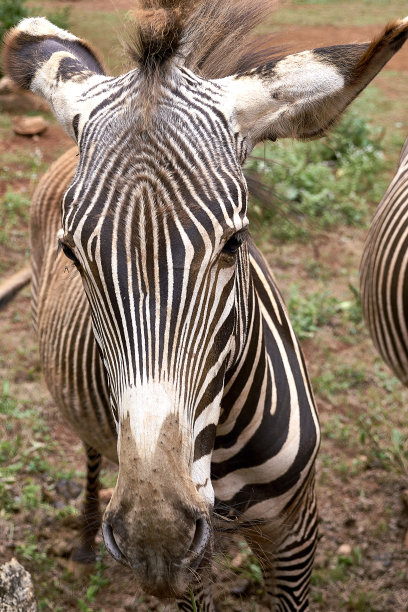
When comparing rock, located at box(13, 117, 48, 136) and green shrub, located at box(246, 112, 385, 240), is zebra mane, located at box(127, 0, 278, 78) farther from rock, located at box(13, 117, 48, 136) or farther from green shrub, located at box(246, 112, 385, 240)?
rock, located at box(13, 117, 48, 136)

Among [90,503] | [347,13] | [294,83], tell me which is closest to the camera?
[294,83]

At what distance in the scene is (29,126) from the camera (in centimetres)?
1037

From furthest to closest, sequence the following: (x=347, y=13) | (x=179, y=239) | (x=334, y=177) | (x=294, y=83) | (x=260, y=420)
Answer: (x=347, y=13) < (x=334, y=177) < (x=260, y=420) < (x=294, y=83) < (x=179, y=239)

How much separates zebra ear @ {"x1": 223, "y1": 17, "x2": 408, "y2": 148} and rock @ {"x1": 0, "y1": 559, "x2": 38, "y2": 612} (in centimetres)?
208

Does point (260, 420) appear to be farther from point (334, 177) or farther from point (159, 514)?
point (334, 177)

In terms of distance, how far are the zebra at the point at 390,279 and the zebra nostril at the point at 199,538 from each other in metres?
2.52

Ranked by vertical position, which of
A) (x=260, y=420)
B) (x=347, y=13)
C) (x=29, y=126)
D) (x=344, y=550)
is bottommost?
(x=344, y=550)

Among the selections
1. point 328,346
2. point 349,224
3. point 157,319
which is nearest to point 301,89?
point 157,319

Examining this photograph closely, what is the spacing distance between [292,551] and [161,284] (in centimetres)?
180

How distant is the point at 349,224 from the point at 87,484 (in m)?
4.92

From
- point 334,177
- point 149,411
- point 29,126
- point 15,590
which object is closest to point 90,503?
point 15,590

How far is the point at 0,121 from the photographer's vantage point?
11109mm

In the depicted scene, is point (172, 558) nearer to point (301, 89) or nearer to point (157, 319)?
point (157, 319)

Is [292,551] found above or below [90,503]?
above
